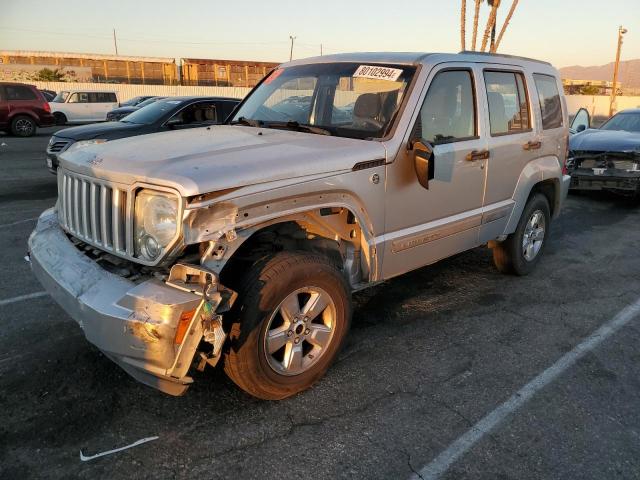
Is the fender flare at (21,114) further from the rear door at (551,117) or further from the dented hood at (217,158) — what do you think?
the rear door at (551,117)

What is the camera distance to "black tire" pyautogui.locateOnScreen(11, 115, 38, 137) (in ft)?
61.1

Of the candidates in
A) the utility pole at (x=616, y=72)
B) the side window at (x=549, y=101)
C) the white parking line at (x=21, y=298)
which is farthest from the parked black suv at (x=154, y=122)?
the utility pole at (x=616, y=72)

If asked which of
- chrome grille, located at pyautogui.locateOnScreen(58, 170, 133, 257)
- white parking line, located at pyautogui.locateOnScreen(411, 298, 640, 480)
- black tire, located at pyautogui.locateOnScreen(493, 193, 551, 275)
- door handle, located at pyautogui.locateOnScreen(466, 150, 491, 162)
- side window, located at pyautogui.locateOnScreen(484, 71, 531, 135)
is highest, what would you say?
side window, located at pyautogui.locateOnScreen(484, 71, 531, 135)

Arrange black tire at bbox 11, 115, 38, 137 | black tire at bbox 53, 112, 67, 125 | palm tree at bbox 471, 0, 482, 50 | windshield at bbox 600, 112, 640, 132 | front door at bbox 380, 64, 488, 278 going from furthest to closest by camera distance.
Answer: palm tree at bbox 471, 0, 482, 50 → black tire at bbox 53, 112, 67, 125 → black tire at bbox 11, 115, 38, 137 → windshield at bbox 600, 112, 640, 132 → front door at bbox 380, 64, 488, 278

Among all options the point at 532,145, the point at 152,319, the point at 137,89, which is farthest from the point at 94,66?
the point at 152,319

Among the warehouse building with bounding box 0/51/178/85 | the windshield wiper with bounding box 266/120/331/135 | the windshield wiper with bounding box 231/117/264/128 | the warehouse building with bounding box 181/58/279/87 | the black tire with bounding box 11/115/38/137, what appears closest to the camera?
the windshield wiper with bounding box 266/120/331/135

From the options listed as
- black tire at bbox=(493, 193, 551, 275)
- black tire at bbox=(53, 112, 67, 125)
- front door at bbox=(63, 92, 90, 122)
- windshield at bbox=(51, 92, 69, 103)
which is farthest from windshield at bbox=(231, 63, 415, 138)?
windshield at bbox=(51, 92, 69, 103)

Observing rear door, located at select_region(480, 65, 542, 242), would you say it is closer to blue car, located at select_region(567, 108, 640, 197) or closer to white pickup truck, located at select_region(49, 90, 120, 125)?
blue car, located at select_region(567, 108, 640, 197)

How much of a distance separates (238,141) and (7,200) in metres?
6.44

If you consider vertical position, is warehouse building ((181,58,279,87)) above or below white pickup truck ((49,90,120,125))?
above

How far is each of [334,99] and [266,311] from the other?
1898 millimetres

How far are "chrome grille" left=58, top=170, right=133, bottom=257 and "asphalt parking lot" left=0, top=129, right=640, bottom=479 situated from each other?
2.99 ft

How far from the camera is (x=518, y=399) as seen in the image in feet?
10.4

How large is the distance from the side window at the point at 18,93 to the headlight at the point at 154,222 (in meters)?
19.2
